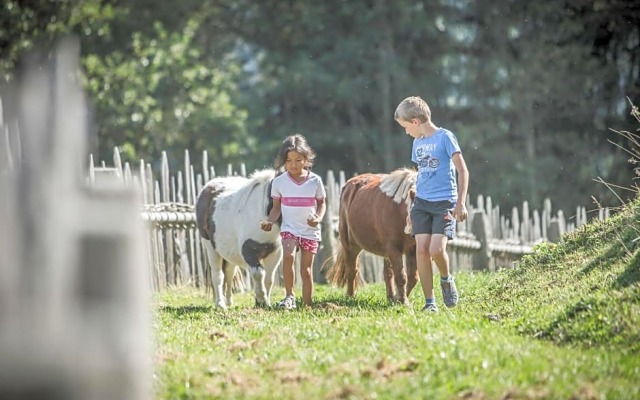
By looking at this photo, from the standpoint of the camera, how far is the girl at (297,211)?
32.9 ft

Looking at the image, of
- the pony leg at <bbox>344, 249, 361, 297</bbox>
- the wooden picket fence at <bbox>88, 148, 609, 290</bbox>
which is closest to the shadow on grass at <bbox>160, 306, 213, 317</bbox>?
the wooden picket fence at <bbox>88, 148, 609, 290</bbox>

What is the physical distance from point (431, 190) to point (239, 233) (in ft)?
7.13

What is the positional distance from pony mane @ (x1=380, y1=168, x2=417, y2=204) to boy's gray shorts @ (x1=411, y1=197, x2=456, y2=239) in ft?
3.58

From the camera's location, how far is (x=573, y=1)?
117 ft

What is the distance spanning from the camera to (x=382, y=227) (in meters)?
10.8

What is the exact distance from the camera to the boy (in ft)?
30.4

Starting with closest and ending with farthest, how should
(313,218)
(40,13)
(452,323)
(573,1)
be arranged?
(452,323)
(313,218)
(40,13)
(573,1)

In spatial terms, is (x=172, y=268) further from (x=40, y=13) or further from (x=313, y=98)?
(x=313, y=98)

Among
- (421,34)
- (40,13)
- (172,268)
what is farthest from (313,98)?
(172,268)

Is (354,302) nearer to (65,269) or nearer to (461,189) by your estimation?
(461,189)

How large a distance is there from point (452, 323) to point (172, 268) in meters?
6.81

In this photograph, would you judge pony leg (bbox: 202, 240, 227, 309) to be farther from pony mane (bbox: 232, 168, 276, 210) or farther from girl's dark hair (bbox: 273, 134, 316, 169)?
girl's dark hair (bbox: 273, 134, 316, 169)

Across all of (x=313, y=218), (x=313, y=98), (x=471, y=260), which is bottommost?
(x=471, y=260)

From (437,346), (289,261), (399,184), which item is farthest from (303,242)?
(437,346)
